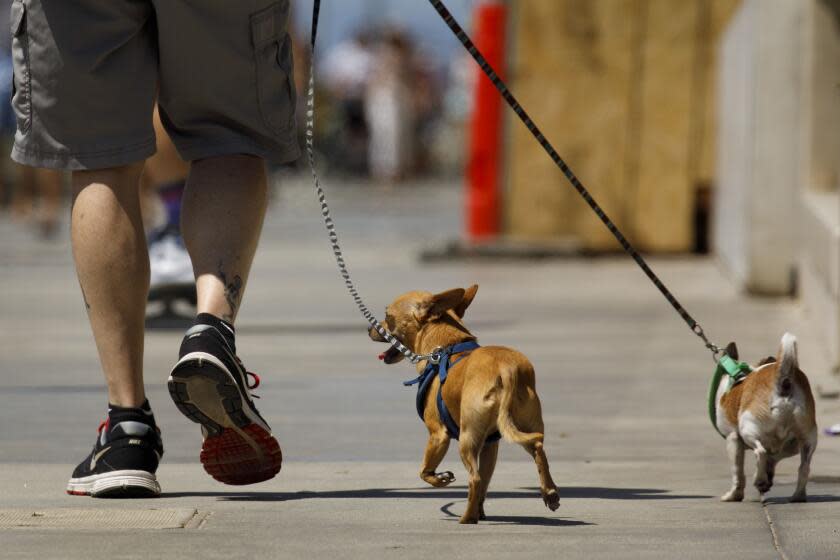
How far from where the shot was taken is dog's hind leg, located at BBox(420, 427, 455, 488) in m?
3.87

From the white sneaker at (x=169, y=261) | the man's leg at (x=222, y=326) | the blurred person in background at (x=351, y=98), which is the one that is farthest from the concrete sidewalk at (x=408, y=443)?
the blurred person in background at (x=351, y=98)

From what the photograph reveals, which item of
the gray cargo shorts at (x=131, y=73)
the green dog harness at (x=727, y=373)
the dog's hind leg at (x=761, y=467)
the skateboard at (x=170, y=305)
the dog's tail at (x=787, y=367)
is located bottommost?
the skateboard at (x=170, y=305)

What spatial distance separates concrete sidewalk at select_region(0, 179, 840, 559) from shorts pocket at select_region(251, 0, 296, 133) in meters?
0.87

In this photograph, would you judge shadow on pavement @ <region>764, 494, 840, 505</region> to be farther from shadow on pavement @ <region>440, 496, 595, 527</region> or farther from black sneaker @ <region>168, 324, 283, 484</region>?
black sneaker @ <region>168, 324, 283, 484</region>

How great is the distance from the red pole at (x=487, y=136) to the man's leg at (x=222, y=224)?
7.71 m

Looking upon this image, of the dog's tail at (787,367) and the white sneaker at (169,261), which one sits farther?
the white sneaker at (169,261)

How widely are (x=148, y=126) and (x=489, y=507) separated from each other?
1159mm

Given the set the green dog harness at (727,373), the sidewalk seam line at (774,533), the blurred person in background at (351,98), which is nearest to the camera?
the sidewalk seam line at (774,533)

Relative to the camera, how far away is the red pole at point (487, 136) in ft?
39.3

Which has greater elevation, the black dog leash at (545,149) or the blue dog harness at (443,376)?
the black dog leash at (545,149)

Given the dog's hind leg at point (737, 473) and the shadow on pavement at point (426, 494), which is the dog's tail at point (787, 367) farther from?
the shadow on pavement at point (426, 494)

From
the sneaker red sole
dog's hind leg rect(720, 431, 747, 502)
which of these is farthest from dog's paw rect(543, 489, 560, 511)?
the sneaker red sole

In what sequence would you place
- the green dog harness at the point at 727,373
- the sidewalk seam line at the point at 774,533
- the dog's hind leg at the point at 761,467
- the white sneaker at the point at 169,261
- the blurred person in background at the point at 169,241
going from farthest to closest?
the white sneaker at the point at 169,261, the blurred person in background at the point at 169,241, the green dog harness at the point at 727,373, the dog's hind leg at the point at 761,467, the sidewalk seam line at the point at 774,533

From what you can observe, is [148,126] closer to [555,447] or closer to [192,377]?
[192,377]
